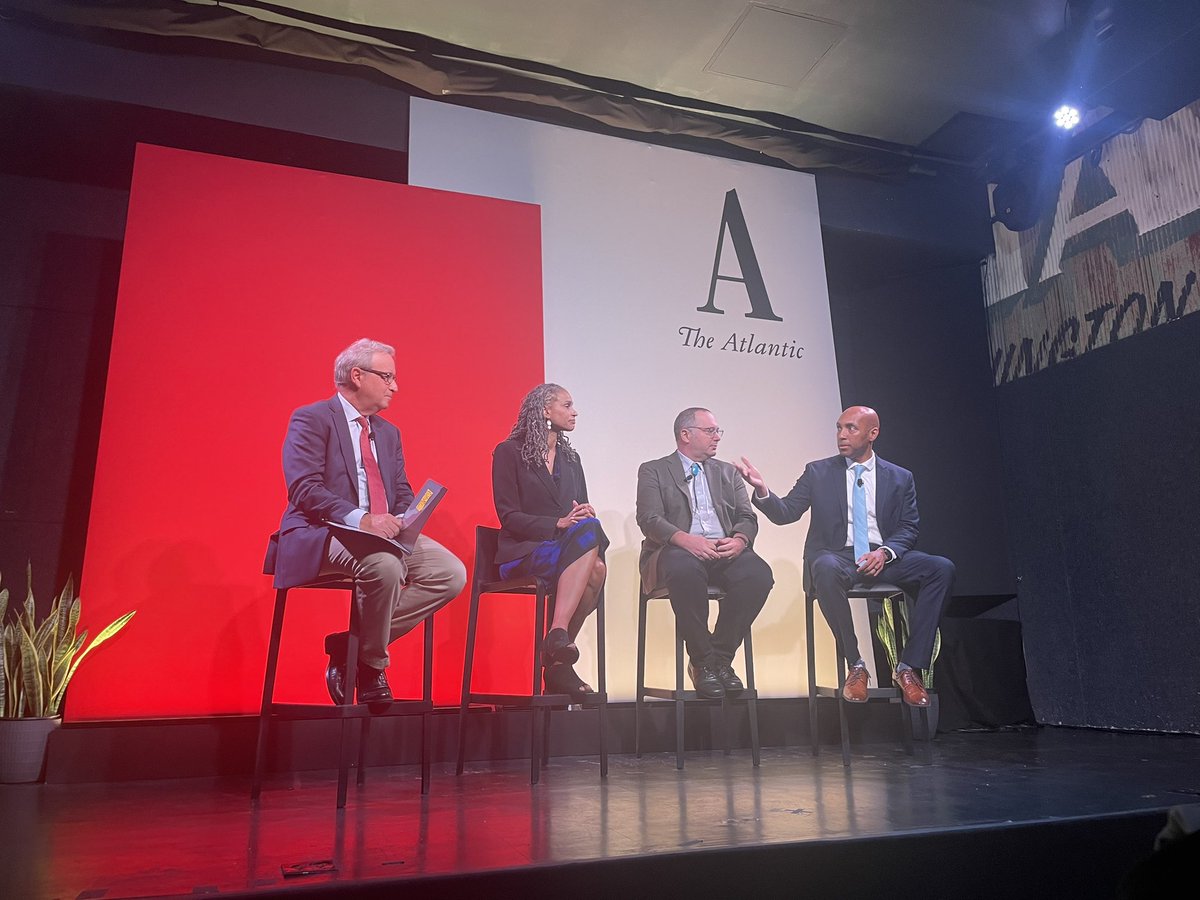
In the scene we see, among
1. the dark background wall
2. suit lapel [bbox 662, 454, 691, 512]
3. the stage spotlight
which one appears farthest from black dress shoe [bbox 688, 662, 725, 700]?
the stage spotlight

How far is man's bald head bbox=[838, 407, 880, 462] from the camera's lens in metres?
4.11

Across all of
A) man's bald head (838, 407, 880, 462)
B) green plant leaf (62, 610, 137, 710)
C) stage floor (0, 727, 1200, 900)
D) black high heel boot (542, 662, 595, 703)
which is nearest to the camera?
stage floor (0, 727, 1200, 900)

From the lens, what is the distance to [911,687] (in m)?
3.54

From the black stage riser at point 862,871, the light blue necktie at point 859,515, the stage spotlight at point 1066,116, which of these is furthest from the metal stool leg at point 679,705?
the stage spotlight at point 1066,116

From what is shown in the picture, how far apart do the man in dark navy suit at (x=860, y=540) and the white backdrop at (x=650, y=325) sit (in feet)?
2.17

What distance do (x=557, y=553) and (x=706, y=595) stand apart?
709mm

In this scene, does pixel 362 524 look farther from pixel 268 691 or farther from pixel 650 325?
pixel 650 325

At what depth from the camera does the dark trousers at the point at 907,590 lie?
143 inches

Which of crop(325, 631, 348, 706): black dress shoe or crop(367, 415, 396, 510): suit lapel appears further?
crop(367, 415, 396, 510): suit lapel

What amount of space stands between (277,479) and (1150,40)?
4.77 metres

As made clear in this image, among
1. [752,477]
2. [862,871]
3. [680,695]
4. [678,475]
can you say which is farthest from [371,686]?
[752,477]

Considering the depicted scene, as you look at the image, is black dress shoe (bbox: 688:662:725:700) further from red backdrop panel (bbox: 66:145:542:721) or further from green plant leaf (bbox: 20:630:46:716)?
green plant leaf (bbox: 20:630:46:716)

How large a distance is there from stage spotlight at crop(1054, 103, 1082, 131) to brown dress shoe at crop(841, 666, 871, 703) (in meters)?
3.43

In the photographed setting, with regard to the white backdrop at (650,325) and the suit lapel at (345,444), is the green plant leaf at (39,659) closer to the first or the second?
the suit lapel at (345,444)
